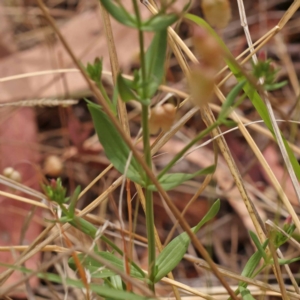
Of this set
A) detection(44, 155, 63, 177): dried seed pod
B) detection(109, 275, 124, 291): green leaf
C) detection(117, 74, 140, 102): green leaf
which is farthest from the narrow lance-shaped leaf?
detection(44, 155, 63, 177): dried seed pod

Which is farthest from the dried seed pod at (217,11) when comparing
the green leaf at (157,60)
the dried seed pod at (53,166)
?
the dried seed pod at (53,166)

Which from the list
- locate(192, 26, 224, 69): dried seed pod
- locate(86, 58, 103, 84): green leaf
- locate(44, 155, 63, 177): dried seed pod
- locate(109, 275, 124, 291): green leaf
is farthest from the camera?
locate(44, 155, 63, 177): dried seed pod

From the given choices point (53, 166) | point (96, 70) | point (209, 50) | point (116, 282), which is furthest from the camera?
point (53, 166)

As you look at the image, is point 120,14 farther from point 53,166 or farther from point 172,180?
point 53,166

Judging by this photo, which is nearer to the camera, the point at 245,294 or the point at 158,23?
the point at 158,23

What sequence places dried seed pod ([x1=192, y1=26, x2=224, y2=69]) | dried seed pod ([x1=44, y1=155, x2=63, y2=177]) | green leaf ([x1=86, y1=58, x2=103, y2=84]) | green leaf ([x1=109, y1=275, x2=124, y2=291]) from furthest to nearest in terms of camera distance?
dried seed pod ([x1=44, y1=155, x2=63, y2=177]) → green leaf ([x1=109, y1=275, x2=124, y2=291]) → green leaf ([x1=86, y1=58, x2=103, y2=84]) → dried seed pod ([x1=192, y1=26, x2=224, y2=69])

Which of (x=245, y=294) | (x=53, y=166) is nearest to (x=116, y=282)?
(x=245, y=294)

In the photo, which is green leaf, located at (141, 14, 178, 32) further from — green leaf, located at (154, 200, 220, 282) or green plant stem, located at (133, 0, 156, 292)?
green leaf, located at (154, 200, 220, 282)
